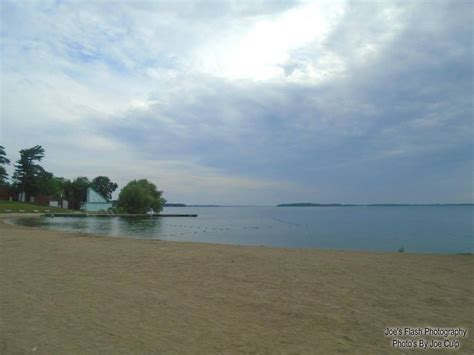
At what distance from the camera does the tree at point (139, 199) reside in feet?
288

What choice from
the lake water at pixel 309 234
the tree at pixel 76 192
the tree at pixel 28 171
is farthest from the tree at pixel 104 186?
the lake water at pixel 309 234

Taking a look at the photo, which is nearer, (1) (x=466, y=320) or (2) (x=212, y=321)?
(2) (x=212, y=321)

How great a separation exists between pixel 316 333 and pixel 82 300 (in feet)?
14.2

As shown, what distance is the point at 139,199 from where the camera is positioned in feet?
289

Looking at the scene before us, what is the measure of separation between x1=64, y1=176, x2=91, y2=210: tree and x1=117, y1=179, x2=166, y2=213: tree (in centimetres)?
3030

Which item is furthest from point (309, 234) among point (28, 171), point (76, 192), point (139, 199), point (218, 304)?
point (76, 192)

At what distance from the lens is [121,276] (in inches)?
329

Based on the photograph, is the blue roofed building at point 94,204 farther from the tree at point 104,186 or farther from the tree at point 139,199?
the tree at point 104,186

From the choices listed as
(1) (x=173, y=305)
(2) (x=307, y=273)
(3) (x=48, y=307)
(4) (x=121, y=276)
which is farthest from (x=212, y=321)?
(2) (x=307, y=273)

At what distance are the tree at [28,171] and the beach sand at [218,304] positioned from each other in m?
85.9

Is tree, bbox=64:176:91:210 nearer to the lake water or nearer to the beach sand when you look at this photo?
the lake water

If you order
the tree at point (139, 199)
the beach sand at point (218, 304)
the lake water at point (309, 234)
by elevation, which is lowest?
the lake water at point (309, 234)

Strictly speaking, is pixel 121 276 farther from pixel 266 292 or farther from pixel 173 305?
pixel 266 292

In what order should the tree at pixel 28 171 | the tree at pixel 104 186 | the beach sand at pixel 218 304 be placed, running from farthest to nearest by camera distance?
the tree at pixel 104 186 < the tree at pixel 28 171 < the beach sand at pixel 218 304
